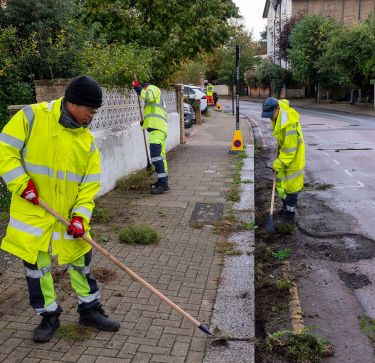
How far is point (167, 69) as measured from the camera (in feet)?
41.2

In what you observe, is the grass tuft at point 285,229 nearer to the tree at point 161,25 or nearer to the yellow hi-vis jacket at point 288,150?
the yellow hi-vis jacket at point 288,150

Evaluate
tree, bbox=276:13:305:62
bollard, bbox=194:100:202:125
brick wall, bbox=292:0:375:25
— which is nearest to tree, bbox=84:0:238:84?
bollard, bbox=194:100:202:125

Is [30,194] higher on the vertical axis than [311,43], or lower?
lower

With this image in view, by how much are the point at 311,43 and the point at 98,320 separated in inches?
1394

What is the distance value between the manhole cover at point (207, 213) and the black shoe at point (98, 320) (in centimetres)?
299

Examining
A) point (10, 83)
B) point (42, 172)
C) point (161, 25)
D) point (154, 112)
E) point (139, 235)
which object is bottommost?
point (139, 235)

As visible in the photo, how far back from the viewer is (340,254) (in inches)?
221

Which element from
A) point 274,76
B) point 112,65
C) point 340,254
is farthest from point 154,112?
point 274,76

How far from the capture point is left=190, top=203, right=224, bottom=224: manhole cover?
6652 millimetres

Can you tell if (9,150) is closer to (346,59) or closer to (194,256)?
(194,256)

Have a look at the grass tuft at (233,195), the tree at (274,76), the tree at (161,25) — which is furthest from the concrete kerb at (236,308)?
the tree at (274,76)

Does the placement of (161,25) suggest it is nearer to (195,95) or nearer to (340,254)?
(340,254)

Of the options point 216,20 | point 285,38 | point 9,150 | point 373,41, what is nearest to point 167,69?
point 216,20

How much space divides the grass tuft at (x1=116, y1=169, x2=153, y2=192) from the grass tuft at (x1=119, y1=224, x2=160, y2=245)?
2.55 m
